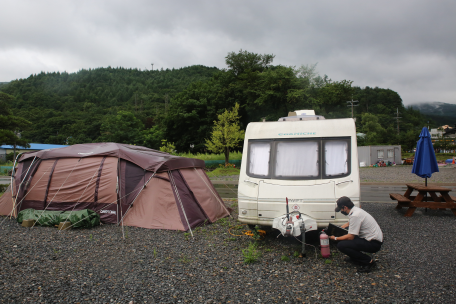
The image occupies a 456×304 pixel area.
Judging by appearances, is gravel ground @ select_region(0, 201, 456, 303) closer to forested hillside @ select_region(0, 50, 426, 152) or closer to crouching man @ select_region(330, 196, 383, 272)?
crouching man @ select_region(330, 196, 383, 272)

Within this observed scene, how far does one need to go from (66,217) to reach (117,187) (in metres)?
1.48

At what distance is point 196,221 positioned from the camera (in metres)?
8.29

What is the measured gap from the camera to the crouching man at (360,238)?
5.27 m

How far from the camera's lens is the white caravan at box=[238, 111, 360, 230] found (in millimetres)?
6242

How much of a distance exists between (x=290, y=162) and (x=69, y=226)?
585 centimetres

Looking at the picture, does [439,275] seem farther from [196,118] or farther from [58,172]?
[196,118]

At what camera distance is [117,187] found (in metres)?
8.35

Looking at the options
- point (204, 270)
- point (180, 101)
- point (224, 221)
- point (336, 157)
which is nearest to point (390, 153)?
point (180, 101)

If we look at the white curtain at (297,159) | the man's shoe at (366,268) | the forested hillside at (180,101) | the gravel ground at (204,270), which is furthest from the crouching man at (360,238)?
the forested hillside at (180,101)

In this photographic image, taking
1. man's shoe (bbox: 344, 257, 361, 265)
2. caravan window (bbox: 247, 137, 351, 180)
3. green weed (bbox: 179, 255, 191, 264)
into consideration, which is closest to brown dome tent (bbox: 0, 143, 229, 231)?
green weed (bbox: 179, 255, 191, 264)

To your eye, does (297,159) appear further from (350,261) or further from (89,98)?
(89,98)

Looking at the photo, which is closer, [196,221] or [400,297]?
[400,297]

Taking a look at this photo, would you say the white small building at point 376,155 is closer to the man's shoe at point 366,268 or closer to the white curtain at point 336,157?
the white curtain at point 336,157

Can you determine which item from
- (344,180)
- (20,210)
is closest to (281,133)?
(344,180)
